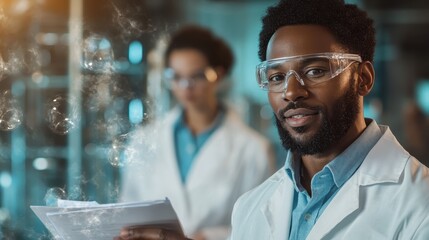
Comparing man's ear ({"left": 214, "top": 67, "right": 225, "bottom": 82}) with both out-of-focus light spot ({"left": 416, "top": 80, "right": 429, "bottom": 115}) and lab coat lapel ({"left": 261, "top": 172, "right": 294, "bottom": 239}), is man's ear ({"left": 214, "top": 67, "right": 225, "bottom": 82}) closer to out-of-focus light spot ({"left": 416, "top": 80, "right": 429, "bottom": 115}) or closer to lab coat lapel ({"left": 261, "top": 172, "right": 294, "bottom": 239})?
lab coat lapel ({"left": 261, "top": 172, "right": 294, "bottom": 239})

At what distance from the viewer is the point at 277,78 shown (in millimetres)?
1570

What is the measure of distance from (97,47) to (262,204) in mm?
1199

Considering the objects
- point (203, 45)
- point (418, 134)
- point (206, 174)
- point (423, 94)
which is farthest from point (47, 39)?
point (423, 94)

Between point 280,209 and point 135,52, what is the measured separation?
101 inches

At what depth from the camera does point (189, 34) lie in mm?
3035

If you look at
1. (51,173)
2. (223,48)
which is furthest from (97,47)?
(51,173)

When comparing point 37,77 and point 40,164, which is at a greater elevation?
point 37,77

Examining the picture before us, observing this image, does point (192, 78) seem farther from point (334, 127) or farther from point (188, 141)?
point (334, 127)

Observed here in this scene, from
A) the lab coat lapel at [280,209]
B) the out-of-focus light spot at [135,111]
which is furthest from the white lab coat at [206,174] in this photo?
the lab coat lapel at [280,209]

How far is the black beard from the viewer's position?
1519 mm

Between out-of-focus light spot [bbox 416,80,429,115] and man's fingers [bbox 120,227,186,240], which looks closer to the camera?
man's fingers [bbox 120,227,186,240]

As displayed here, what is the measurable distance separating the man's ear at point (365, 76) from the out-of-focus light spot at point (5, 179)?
7.99 feet

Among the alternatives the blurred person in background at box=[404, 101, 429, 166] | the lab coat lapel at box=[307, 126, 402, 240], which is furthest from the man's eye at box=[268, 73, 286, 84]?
the blurred person in background at box=[404, 101, 429, 166]

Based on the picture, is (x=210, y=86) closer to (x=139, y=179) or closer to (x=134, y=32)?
(x=139, y=179)
